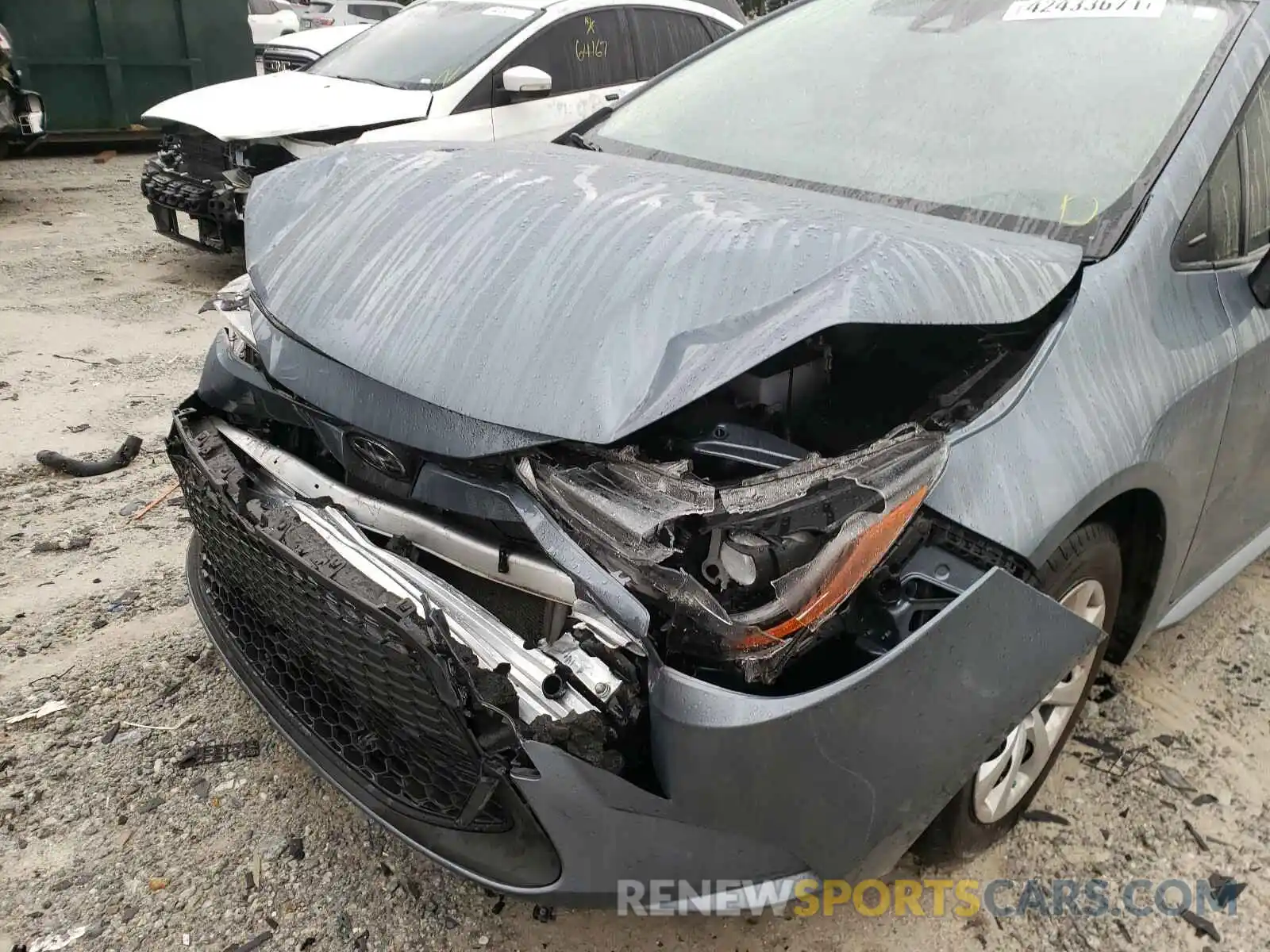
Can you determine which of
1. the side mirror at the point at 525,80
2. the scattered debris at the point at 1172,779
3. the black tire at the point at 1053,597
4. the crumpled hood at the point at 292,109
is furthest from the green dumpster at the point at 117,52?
the scattered debris at the point at 1172,779

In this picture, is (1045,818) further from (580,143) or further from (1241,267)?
(580,143)

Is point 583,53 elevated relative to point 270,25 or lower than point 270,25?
elevated

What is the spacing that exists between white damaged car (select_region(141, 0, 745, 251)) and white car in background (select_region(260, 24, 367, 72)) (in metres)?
1.61

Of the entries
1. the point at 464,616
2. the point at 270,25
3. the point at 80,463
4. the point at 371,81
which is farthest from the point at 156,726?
the point at 270,25

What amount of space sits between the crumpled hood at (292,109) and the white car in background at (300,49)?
1.89 m

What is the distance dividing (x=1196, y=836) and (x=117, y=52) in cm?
1072

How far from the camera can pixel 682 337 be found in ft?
5.29

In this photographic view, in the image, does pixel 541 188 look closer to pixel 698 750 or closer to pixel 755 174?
pixel 755 174

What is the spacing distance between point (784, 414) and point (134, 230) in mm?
6797

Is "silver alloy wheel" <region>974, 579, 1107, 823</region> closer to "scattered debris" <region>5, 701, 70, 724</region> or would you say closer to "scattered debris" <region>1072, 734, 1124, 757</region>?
"scattered debris" <region>1072, 734, 1124, 757</region>

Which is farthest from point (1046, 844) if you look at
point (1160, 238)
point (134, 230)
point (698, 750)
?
point (134, 230)

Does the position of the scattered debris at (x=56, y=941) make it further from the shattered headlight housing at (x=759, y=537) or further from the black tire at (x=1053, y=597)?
the black tire at (x=1053, y=597)

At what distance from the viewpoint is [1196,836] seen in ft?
6.99

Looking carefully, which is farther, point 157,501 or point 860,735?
point 157,501
